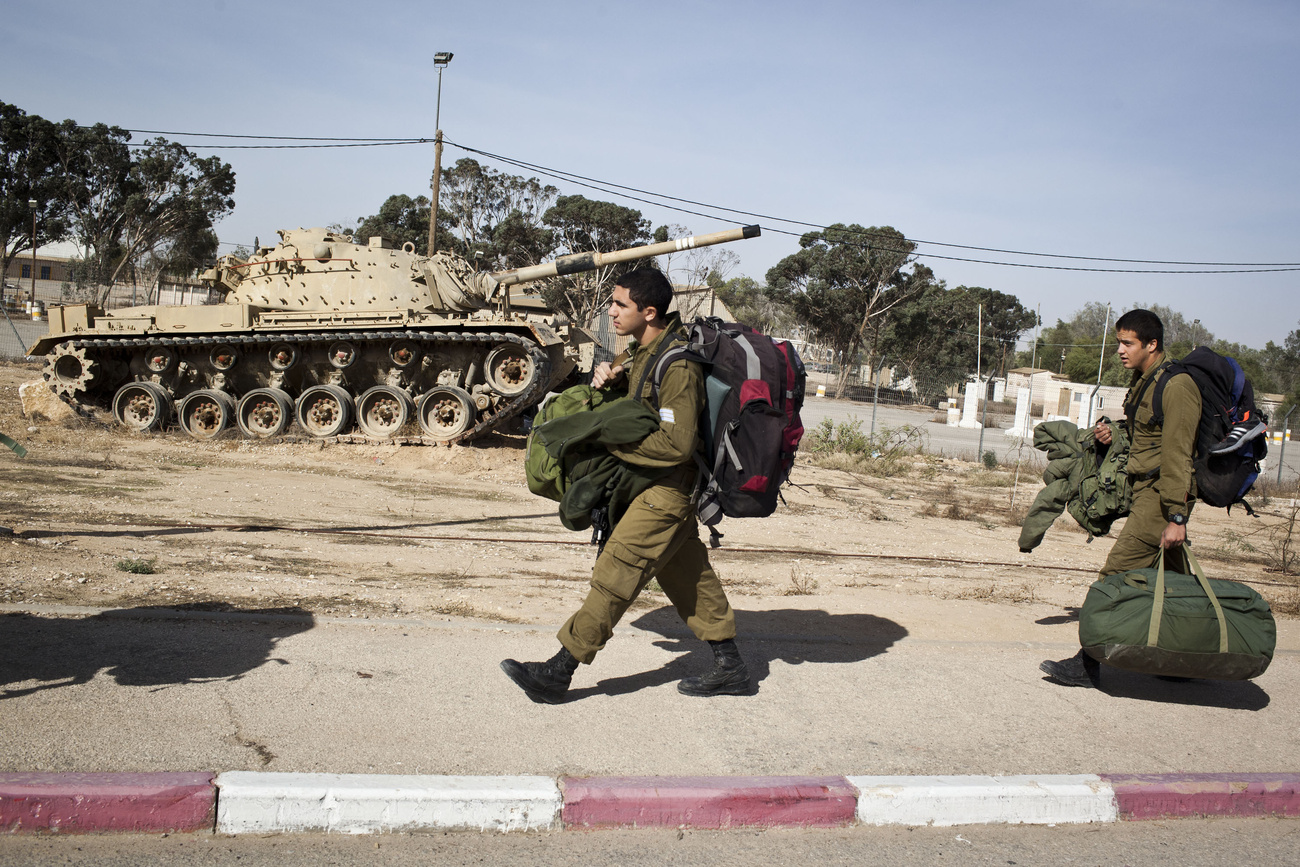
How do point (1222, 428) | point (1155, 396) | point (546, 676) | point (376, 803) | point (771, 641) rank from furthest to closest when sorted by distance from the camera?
1. point (771, 641)
2. point (1155, 396)
3. point (1222, 428)
4. point (546, 676)
5. point (376, 803)

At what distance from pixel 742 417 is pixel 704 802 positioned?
4.81ft

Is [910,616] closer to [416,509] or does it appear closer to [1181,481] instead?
[1181,481]

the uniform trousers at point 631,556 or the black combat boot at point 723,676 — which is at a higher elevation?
the uniform trousers at point 631,556

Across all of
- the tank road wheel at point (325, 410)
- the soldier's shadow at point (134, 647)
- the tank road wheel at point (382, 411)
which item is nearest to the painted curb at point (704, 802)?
the soldier's shadow at point (134, 647)

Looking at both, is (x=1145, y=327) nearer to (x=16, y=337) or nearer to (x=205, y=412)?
(x=205, y=412)

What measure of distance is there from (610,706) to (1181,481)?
8.85ft

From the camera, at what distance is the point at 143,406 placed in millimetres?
15383

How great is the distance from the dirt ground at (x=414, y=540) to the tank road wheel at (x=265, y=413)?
3.16 feet

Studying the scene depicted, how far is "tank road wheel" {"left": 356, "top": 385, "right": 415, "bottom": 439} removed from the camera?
47.9ft

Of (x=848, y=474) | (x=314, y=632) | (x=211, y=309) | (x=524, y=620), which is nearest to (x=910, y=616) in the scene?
(x=524, y=620)

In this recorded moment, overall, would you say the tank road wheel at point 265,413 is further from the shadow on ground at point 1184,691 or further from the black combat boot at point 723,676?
the shadow on ground at point 1184,691

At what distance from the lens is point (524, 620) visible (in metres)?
5.13

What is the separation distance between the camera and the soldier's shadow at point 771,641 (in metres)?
4.41

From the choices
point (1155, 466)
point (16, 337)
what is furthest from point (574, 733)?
point (16, 337)
